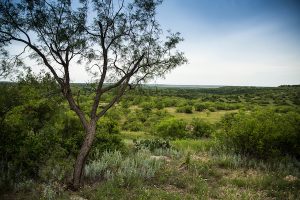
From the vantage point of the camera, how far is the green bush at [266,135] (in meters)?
13.1

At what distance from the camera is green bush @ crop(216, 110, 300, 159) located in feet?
42.8

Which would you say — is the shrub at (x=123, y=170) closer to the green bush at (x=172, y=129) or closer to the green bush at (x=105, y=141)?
the green bush at (x=105, y=141)

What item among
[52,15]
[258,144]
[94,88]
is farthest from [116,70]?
[258,144]

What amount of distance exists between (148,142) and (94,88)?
23.8 ft

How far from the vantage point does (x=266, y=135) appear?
42.3ft

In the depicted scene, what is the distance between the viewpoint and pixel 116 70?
33.2 ft

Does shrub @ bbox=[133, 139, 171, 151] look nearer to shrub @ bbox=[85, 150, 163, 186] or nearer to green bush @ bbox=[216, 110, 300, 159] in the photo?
green bush @ bbox=[216, 110, 300, 159]

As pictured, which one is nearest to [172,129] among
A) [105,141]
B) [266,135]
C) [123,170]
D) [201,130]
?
[201,130]

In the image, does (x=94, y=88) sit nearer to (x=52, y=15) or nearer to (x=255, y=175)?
(x=52, y=15)

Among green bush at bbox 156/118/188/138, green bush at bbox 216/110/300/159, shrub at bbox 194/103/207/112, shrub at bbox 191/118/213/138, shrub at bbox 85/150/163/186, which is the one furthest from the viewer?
shrub at bbox 194/103/207/112

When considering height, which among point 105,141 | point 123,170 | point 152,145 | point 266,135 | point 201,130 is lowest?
point 201,130

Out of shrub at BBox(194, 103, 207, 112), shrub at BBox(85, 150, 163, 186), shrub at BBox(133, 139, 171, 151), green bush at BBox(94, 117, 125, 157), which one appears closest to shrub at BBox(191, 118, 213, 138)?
shrub at BBox(133, 139, 171, 151)

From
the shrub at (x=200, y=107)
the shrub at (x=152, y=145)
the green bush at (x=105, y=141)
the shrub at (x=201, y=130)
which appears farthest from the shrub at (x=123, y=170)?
the shrub at (x=200, y=107)

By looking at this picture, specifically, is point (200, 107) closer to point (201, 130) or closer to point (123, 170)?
point (201, 130)
